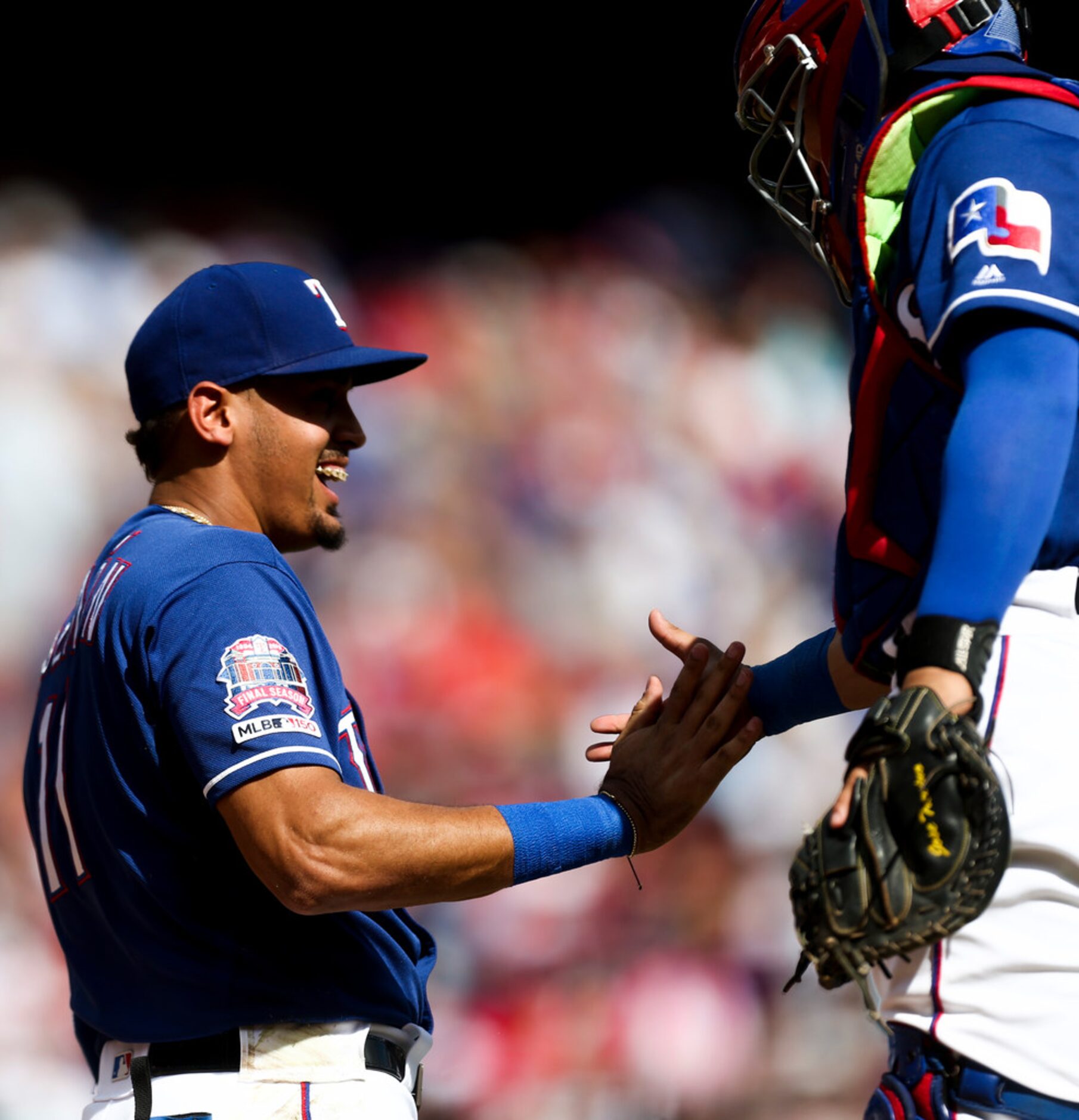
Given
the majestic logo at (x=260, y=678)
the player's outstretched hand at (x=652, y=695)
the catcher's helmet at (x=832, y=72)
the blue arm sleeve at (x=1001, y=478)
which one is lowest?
the player's outstretched hand at (x=652, y=695)

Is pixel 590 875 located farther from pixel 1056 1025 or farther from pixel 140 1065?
pixel 1056 1025

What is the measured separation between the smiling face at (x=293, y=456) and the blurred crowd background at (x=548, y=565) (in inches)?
51.6

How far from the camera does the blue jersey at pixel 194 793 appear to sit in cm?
175

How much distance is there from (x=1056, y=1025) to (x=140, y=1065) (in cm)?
119

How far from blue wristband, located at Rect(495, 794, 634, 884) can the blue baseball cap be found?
2.63 ft

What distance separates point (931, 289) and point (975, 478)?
23 cm

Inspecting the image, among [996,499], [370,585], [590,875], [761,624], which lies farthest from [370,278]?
[996,499]

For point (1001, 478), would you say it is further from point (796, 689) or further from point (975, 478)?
point (796, 689)

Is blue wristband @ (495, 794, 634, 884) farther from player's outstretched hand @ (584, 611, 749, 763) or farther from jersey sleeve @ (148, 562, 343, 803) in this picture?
jersey sleeve @ (148, 562, 343, 803)

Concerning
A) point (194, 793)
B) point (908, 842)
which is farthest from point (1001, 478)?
point (194, 793)

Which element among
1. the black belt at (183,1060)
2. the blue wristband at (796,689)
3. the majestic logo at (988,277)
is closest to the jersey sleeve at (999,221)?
the majestic logo at (988,277)

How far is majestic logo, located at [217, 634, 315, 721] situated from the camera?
1.73m

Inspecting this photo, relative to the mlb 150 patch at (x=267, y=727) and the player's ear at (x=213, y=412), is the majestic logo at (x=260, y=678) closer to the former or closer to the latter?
the mlb 150 patch at (x=267, y=727)

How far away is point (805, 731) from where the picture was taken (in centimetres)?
392
